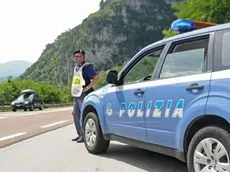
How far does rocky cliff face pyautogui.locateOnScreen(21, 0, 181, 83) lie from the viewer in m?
167

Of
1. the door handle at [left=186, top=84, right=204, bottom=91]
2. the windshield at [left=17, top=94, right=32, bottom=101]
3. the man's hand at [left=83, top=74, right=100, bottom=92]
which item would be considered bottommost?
the windshield at [left=17, top=94, right=32, bottom=101]

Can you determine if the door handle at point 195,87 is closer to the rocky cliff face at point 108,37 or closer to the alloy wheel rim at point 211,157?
the alloy wheel rim at point 211,157

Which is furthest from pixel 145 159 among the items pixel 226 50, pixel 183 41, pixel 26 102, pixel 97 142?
pixel 26 102

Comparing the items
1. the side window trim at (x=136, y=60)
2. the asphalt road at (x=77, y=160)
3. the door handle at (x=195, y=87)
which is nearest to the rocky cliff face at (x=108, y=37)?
the asphalt road at (x=77, y=160)

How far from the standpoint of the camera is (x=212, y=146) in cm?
385

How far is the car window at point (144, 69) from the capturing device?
514 centimetres

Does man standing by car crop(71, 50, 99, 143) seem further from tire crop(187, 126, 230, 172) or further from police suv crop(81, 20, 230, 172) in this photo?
tire crop(187, 126, 230, 172)

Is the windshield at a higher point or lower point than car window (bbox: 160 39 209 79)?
lower

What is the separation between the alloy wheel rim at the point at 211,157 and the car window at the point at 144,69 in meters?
1.45

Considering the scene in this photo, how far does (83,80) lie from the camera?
7789mm

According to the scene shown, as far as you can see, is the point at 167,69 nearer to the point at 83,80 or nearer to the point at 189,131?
the point at 189,131

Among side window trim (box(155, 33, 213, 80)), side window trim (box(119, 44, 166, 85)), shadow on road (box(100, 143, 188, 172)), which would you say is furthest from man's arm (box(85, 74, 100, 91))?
side window trim (box(155, 33, 213, 80))

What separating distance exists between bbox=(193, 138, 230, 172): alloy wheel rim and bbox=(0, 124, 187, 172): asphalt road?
4.11ft

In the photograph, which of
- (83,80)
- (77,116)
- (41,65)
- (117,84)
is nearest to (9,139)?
(77,116)
